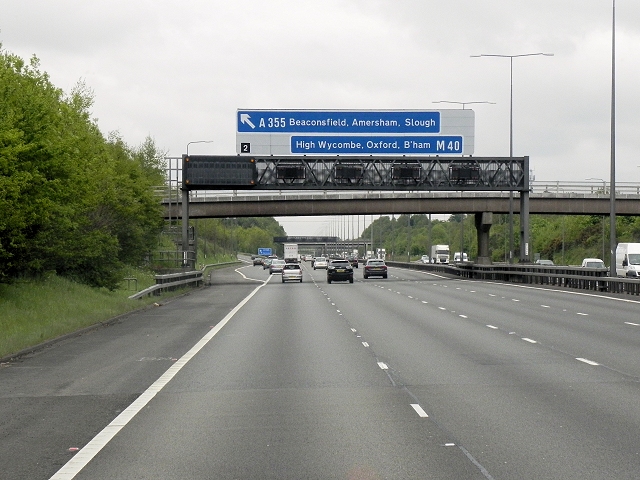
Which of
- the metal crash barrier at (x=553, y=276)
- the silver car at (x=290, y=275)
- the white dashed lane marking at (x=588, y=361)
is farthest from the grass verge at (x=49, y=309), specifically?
the silver car at (x=290, y=275)

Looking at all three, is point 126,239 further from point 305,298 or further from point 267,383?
point 267,383

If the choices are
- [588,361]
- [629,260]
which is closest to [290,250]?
[629,260]

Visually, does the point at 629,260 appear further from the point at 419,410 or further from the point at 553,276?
the point at 419,410

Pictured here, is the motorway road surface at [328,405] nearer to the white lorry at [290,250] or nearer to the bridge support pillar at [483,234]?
the bridge support pillar at [483,234]

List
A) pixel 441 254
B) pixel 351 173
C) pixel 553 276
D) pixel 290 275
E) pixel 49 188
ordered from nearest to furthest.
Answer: pixel 49 188
pixel 553 276
pixel 351 173
pixel 290 275
pixel 441 254

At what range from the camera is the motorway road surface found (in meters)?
8.37

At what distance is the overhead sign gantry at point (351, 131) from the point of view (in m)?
57.7

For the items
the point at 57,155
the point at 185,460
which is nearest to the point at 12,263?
the point at 57,155

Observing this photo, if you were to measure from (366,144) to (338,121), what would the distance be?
2.25 metres

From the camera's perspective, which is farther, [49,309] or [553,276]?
[553,276]

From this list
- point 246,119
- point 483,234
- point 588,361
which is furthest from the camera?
point 483,234

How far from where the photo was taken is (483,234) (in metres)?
74.1

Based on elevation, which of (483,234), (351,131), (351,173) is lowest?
(483,234)

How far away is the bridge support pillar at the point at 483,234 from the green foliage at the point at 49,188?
2855 centimetres
